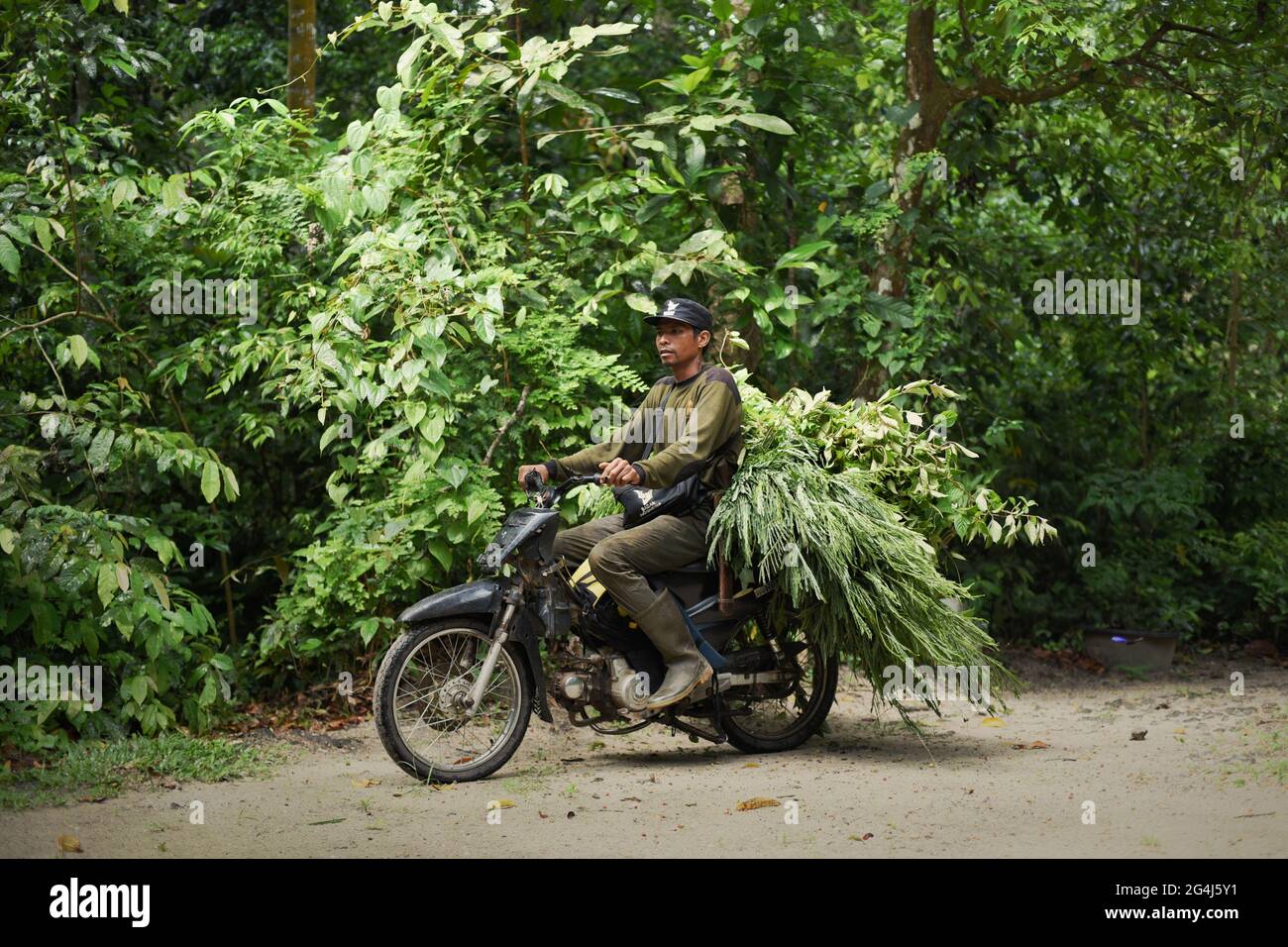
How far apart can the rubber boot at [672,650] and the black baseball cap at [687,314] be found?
3.71 feet

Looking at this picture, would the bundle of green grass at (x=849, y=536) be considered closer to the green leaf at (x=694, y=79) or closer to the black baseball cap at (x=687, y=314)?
the black baseball cap at (x=687, y=314)

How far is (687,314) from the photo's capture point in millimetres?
5848

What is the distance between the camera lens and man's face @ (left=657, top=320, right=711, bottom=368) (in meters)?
5.89

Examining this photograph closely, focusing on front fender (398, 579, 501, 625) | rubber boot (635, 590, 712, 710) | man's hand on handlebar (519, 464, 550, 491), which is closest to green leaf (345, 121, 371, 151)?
man's hand on handlebar (519, 464, 550, 491)

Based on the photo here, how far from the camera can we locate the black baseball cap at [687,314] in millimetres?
5832

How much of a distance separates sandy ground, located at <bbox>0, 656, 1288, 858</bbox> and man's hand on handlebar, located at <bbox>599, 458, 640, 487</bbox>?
1195 mm

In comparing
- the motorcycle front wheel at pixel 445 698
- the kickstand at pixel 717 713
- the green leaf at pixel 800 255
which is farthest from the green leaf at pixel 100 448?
the green leaf at pixel 800 255

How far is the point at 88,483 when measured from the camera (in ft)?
22.6

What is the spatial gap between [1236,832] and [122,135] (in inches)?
254

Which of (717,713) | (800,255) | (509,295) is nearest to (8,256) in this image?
(509,295)

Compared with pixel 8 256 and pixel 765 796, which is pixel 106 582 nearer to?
pixel 8 256

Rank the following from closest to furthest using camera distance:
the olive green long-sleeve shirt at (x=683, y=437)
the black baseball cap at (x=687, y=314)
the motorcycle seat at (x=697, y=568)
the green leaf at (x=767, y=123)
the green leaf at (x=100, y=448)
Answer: the olive green long-sleeve shirt at (x=683, y=437), the black baseball cap at (x=687, y=314), the motorcycle seat at (x=697, y=568), the green leaf at (x=100, y=448), the green leaf at (x=767, y=123)

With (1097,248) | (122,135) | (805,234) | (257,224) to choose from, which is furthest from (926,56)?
(122,135)

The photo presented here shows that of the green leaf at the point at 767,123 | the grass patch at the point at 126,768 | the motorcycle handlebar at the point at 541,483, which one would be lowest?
the grass patch at the point at 126,768
